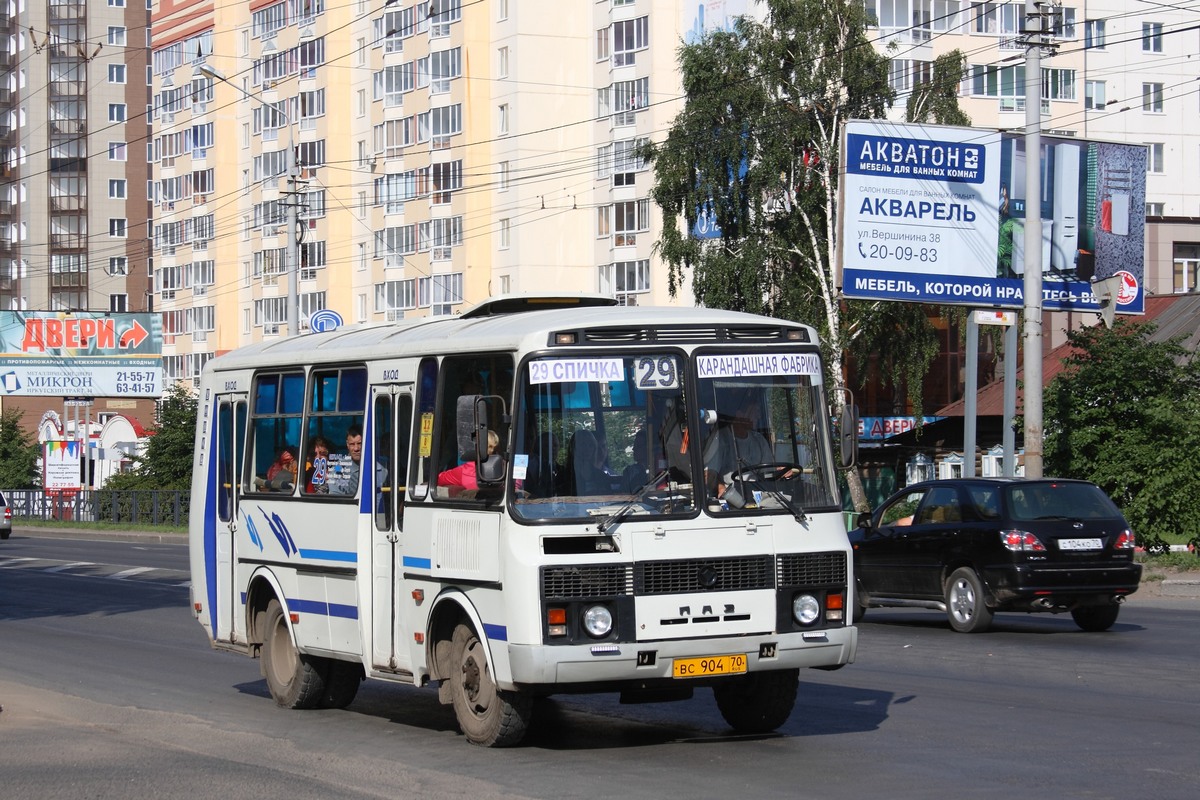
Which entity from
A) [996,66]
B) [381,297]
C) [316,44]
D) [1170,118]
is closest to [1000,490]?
[996,66]

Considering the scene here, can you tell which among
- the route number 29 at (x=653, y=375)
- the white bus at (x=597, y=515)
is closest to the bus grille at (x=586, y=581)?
the white bus at (x=597, y=515)

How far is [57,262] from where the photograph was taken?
124 metres

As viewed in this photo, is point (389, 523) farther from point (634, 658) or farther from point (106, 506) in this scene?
point (106, 506)

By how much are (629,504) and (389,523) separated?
2136 millimetres

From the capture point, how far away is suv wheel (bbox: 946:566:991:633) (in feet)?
61.6

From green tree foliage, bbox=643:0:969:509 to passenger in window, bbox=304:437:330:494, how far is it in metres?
40.3

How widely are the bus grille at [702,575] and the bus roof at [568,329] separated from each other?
51.3 inches

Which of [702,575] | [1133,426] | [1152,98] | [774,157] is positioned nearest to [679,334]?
[702,575]

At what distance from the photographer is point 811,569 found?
10.5m

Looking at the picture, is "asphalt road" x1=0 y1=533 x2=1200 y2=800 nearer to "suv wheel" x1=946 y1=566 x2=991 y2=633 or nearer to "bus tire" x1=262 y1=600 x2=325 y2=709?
"bus tire" x1=262 y1=600 x2=325 y2=709

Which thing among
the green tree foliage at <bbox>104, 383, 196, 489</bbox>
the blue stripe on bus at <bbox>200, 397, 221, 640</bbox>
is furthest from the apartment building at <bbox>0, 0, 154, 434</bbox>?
the blue stripe on bus at <bbox>200, 397, 221, 640</bbox>

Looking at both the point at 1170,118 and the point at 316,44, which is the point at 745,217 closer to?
the point at 1170,118

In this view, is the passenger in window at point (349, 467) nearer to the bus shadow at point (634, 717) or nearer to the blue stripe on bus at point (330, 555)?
the blue stripe on bus at point (330, 555)

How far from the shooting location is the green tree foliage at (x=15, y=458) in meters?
83.6
